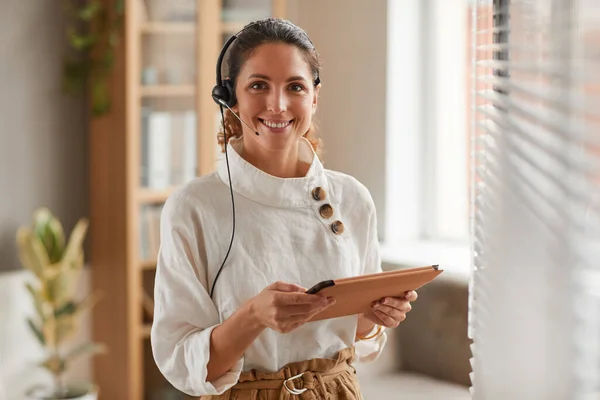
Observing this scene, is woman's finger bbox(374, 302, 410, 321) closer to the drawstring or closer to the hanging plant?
the drawstring

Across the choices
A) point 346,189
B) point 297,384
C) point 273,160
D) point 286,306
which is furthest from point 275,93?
point 297,384

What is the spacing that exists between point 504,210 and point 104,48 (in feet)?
8.33

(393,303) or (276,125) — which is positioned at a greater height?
(276,125)

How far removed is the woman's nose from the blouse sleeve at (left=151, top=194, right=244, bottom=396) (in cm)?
20

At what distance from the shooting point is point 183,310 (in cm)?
126

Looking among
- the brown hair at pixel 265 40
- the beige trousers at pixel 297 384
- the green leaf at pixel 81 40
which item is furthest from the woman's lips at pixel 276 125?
the green leaf at pixel 81 40

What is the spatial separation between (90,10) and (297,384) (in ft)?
7.47

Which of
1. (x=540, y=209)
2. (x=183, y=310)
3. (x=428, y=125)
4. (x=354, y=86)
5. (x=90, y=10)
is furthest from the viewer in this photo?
(x=428, y=125)

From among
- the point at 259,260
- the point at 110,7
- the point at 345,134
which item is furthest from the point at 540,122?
the point at 110,7

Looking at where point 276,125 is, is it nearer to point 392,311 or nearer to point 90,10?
point 392,311

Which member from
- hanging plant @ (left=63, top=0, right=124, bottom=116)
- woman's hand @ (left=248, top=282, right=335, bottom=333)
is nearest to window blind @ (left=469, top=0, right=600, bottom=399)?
woman's hand @ (left=248, top=282, right=335, bottom=333)

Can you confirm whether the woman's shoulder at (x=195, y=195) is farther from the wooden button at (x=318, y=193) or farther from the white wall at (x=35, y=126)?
the white wall at (x=35, y=126)

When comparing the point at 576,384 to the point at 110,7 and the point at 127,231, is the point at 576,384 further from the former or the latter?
the point at 110,7

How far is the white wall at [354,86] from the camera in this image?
319 cm
